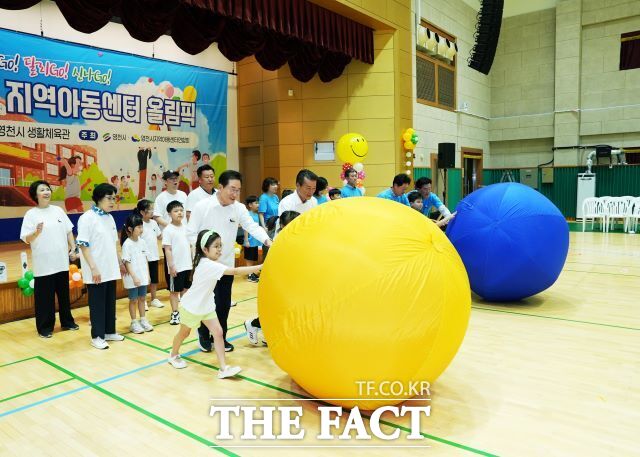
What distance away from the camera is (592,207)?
44.2ft

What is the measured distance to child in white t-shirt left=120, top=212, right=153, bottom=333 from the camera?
17.3ft

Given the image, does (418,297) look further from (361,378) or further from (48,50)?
(48,50)

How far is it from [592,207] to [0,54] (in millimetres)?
14173

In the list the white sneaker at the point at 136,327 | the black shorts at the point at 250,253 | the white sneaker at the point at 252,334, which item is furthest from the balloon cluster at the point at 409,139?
the white sneaker at the point at 136,327

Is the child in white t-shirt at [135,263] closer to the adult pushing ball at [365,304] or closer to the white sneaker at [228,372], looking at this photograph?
the white sneaker at [228,372]

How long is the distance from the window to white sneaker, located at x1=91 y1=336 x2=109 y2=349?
9.93m

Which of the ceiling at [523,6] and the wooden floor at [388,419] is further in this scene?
the ceiling at [523,6]

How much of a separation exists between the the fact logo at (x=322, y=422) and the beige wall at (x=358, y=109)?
792 cm

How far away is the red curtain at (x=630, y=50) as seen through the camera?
47.6ft

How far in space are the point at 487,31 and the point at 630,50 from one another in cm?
631

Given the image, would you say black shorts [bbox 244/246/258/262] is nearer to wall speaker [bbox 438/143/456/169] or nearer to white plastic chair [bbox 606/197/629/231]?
wall speaker [bbox 438/143/456/169]

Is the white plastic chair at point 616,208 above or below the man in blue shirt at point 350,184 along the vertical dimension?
below

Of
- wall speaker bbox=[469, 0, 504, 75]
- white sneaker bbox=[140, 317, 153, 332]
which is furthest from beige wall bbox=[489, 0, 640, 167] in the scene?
white sneaker bbox=[140, 317, 153, 332]

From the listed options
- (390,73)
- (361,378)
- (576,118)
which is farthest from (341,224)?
(576,118)
